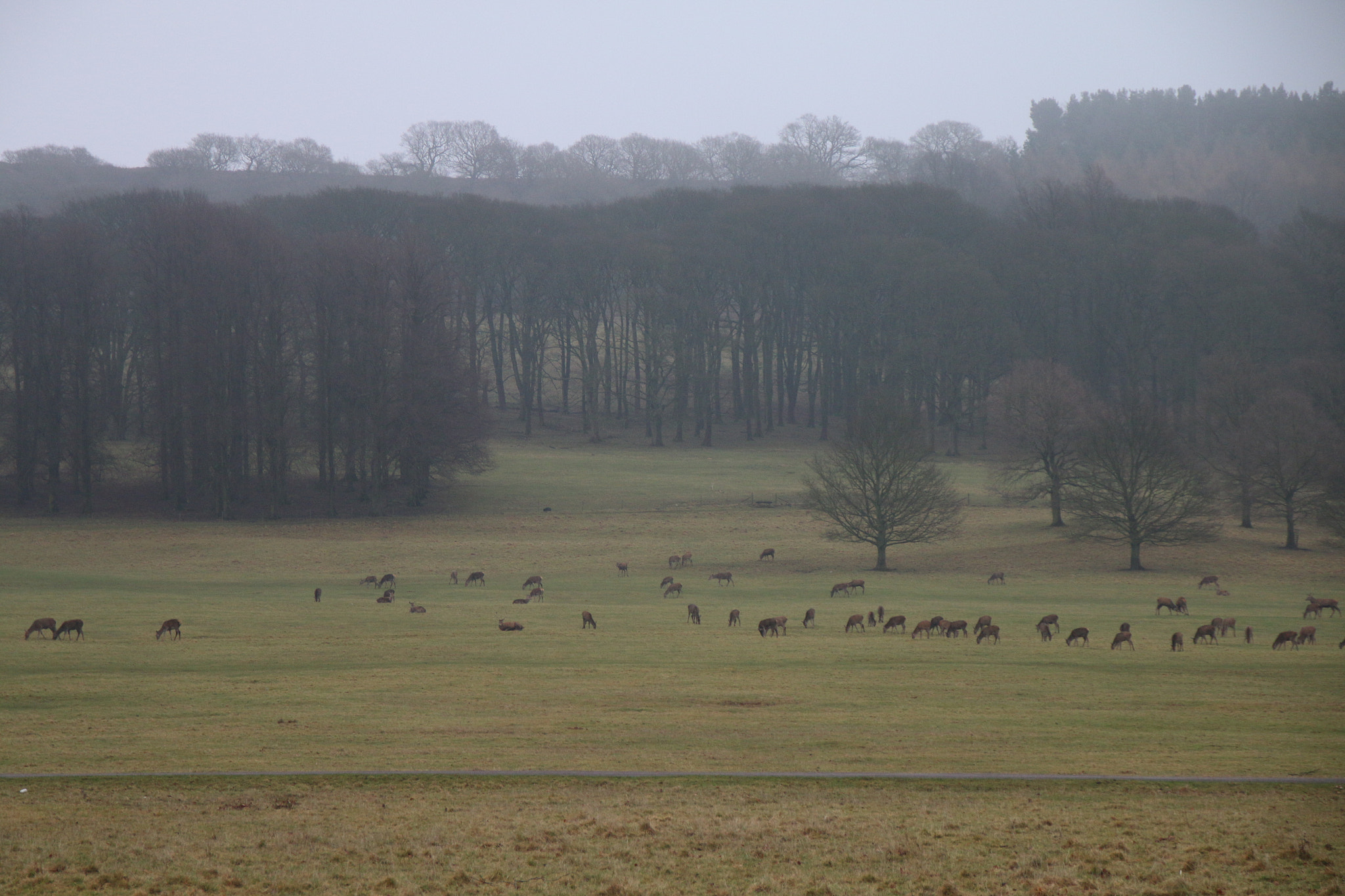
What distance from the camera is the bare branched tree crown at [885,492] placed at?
53.0 m

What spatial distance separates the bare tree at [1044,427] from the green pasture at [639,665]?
23.5 feet

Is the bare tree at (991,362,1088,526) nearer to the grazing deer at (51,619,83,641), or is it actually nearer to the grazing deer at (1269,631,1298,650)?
the grazing deer at (1269,631,1298,650)

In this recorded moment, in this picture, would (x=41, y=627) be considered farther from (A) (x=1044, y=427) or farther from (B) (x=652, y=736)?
(A) (x=1044, y=427)

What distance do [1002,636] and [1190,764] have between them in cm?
1528

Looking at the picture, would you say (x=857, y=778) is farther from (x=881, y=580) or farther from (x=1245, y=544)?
(x=1245, y=544)

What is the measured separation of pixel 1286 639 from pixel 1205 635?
6.64 ft

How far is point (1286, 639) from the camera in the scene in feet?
93.8

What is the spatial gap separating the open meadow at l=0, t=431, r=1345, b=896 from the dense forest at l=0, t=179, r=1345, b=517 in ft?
80.0

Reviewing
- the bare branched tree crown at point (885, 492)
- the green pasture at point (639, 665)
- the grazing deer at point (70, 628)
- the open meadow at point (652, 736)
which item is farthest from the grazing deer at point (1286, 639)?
the grazing deer at point (70, 628)

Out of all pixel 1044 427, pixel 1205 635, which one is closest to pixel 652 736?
pixel 1205 635

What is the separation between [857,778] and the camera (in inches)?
603

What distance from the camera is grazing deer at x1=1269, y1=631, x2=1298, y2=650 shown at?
2816cm

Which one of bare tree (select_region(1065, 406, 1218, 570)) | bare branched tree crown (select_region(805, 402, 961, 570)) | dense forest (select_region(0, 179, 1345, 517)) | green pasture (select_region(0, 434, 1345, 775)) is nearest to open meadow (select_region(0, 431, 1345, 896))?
green pasture (select_region(0, 434, 1345, 775))

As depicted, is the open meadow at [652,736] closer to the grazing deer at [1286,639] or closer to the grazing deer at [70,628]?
the grazing deer at [1286,639]
